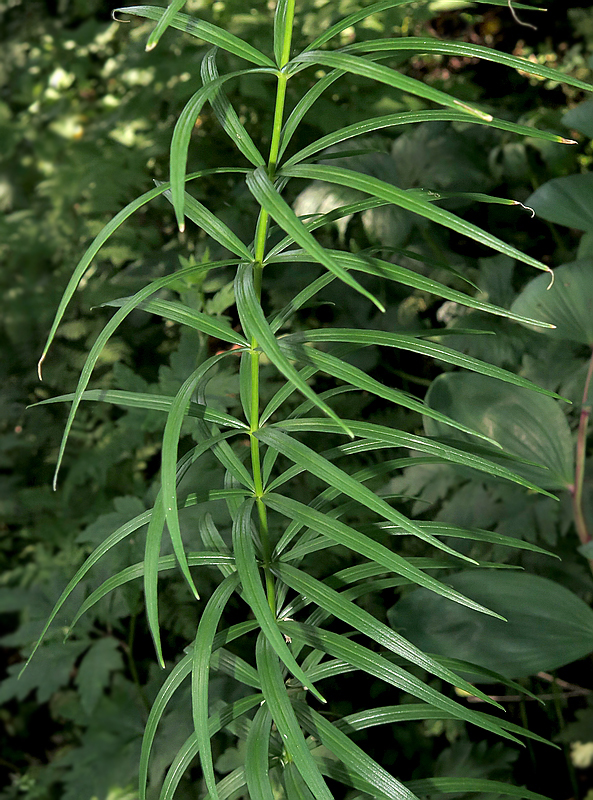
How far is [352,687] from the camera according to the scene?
3.72 feet

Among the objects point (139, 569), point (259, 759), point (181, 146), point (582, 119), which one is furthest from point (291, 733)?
point (582, 119)

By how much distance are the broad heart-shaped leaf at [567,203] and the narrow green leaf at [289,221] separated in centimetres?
52

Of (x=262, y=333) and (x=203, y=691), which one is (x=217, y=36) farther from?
(x=203, y=691)

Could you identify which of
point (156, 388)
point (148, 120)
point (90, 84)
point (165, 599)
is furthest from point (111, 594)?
point (90, 84)

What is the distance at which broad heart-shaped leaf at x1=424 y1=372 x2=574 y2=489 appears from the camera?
906 mm

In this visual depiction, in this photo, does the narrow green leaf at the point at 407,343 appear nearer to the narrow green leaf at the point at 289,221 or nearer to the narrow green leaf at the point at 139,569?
the narrow green leaf at the point at 289,221

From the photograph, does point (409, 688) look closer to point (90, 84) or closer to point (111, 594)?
point (111, 594)

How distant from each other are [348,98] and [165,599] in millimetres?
1196

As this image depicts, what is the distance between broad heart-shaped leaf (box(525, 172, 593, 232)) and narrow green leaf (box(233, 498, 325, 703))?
0.56 metres

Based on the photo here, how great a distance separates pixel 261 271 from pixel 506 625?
50 cm

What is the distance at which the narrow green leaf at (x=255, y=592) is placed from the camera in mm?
473

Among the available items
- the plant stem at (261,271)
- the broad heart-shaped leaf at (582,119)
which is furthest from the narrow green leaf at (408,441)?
the broad heart-shaped leaf at (582,119)

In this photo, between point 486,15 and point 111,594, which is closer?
point 111,594

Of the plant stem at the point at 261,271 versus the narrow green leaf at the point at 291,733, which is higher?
the plant stem at the point at 261,271
